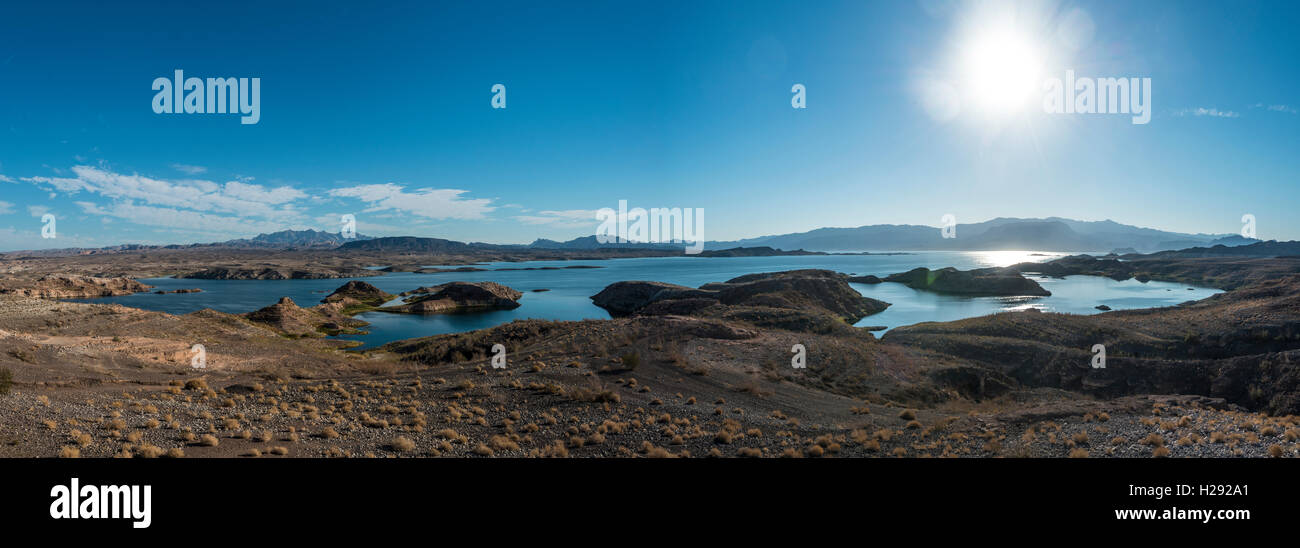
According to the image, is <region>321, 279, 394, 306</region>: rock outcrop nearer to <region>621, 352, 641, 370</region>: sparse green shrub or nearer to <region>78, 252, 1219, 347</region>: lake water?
<region>78, 252, 1219, 347</region>: lake water

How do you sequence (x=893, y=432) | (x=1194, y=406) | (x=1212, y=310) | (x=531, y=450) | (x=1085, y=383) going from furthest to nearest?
(x=1212, y=310)
(x=1085, y=383)
(x=1194, y=406)
(x=893, y=432)
(x=531, y=450)

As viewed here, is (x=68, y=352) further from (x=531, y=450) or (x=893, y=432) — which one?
(x=893, y=432)

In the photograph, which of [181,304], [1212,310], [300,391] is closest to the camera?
[300,391]

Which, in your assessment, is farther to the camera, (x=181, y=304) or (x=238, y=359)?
(x=181, y=304)

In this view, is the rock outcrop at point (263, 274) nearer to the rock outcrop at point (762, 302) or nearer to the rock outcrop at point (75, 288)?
the rock outcrop at point (75, 288)

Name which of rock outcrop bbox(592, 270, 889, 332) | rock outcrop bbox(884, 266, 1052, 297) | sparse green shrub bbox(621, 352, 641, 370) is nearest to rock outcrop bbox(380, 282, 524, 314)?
rock outcrop bbox(592, 270, 889, 332)

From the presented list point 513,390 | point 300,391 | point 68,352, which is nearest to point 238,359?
point 68,352

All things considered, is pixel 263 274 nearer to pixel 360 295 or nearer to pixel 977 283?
pixel 360 295

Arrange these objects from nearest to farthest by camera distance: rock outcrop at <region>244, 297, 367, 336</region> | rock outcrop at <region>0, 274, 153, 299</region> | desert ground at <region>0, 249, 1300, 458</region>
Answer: desert ground at <region>0, 249, 1300, 458</region>, rock outcrop at <region>244, 297, 367, 336</region>, rock outcrop at <region>0, 274, 153, 299</region>
